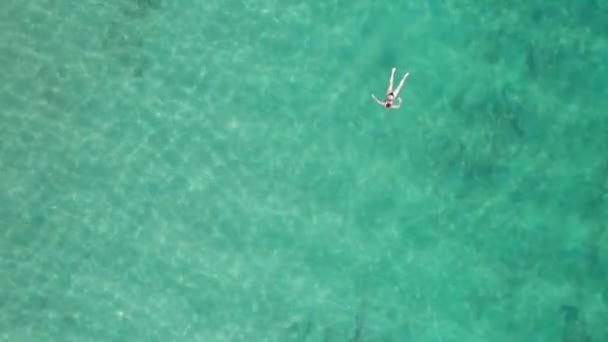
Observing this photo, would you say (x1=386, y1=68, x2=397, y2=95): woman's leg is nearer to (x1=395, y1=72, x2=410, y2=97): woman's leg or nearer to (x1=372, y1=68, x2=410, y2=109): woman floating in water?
(x1=372, y1=68, x2=410, y2=109): woman floating in water

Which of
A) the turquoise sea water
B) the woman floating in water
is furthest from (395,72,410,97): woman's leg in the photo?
the turquoise sea water

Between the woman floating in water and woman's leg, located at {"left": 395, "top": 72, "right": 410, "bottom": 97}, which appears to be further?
woman's leg, located at {"left": 395, "top": 72, "right": 410, "bottom": 97}

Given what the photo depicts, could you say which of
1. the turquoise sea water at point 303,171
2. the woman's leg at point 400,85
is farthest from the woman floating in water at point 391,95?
the turquoise sea water at point 303,171

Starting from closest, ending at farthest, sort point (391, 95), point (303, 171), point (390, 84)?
point (391, 95) < point (390, 84) < point (303, 171)

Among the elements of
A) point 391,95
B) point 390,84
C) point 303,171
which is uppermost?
point 390,84

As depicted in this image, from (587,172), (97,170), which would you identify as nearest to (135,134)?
(97,170)

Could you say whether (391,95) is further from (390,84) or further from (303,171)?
(303,171)

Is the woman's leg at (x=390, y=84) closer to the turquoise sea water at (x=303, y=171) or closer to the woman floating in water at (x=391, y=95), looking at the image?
the woman floating in water at (x=391, y=95)

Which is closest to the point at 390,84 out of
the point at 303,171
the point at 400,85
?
the point at 400,85
